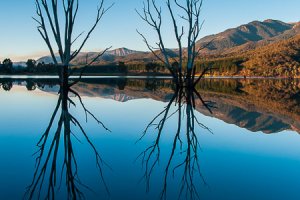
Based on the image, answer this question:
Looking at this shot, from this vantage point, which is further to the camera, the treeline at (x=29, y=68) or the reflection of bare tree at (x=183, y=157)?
the treeline at (x=29, y=68)

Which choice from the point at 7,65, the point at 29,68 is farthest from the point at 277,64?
the point at 7,65

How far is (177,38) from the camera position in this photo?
24.6 metres

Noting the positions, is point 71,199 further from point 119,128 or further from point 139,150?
point 119,128

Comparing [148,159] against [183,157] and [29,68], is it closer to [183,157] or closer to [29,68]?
[183,157]

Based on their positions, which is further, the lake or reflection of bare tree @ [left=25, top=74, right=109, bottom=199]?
the lake

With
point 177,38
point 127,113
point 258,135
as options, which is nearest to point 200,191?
point 258,135

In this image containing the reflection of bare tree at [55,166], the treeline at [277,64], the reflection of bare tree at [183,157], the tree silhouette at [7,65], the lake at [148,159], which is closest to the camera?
the reflection of bare tree at [55,166]

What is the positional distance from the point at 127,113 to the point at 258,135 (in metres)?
5.82

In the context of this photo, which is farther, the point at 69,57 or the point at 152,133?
the point at 69,57

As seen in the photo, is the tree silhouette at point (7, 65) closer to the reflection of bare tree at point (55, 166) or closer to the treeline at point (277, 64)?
the treeline at point (277, 64)

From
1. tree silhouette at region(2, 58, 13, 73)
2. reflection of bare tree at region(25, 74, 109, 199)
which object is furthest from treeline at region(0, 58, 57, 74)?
reflection of bare tree at region(25, 74, 109, 199)

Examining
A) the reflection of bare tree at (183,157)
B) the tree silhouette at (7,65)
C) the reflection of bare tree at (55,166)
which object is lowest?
the reflection of bare tree at (183,157)

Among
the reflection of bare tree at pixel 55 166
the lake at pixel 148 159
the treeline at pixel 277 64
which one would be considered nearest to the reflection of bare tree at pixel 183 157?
the lake at pixel 148 159

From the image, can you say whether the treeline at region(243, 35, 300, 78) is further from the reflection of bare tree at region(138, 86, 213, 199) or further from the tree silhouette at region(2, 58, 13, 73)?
the reflection of bare tree at region(138, 86, 213, 199)
